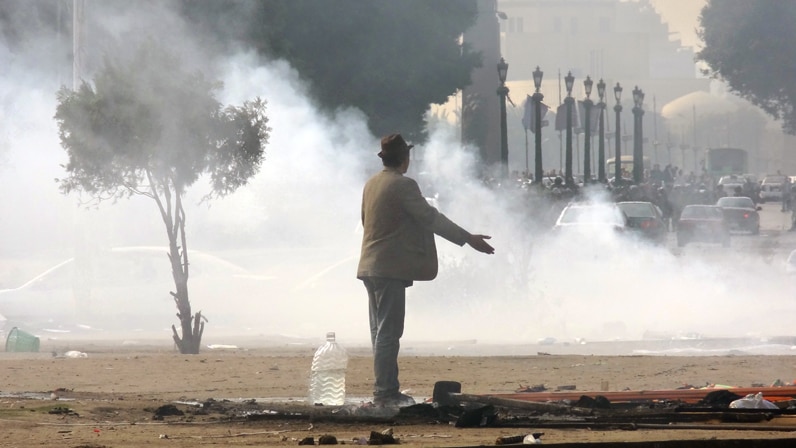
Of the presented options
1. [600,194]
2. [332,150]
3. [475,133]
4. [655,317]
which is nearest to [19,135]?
[332,150]

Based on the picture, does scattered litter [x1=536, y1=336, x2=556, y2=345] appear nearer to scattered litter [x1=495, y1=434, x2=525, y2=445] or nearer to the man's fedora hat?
the man's fedora hat

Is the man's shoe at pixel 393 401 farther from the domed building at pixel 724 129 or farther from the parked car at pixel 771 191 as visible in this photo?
the domed building at pixel 724 129

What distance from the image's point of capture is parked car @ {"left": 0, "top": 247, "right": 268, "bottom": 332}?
23.7 meters

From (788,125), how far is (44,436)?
71973 millimetres

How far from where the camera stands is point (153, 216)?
107 feet

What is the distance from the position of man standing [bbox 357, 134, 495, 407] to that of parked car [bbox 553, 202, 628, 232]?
17548 mm

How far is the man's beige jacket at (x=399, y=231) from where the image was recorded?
9.34 meters

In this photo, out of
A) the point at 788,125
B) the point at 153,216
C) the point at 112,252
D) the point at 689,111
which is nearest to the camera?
the point at 112,252

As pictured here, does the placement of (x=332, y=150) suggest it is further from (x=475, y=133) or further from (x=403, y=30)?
(x=475, y=133)

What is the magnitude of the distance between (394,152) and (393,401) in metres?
1.55

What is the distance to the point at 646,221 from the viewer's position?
108ft

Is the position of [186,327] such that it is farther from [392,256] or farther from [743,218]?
[743,218]

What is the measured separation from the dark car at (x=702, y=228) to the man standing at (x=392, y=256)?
30890 millimetres

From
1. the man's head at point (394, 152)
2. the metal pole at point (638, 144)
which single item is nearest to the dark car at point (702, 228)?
the metal pole at point (638, 144)
